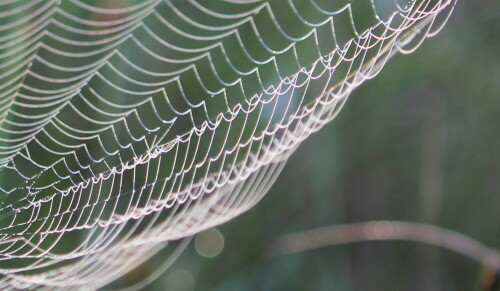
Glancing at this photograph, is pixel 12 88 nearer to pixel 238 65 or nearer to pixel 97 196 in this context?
pixel 97 196

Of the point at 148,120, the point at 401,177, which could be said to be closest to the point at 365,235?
the point at 401,177

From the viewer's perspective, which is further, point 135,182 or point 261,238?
point 261,238

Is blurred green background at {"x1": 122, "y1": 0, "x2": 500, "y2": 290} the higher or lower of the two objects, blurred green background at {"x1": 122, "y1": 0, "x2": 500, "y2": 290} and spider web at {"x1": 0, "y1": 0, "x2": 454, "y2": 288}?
the lower

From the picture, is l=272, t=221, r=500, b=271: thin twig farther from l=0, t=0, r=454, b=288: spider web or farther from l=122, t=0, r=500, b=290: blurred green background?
l=0, t=0, r=454, b=288: spider web

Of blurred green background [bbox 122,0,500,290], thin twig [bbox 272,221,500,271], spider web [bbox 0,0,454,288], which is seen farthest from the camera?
blurred green background [bbox 122,0,500,290]

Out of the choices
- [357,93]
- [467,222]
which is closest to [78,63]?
[357,93]

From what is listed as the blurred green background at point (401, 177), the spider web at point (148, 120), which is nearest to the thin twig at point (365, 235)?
the blurred green background at point (401, 177)

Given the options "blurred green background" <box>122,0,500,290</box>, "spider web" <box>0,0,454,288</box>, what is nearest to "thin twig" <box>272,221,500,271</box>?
"blurred green background" <box>122,0,500,290</box>
